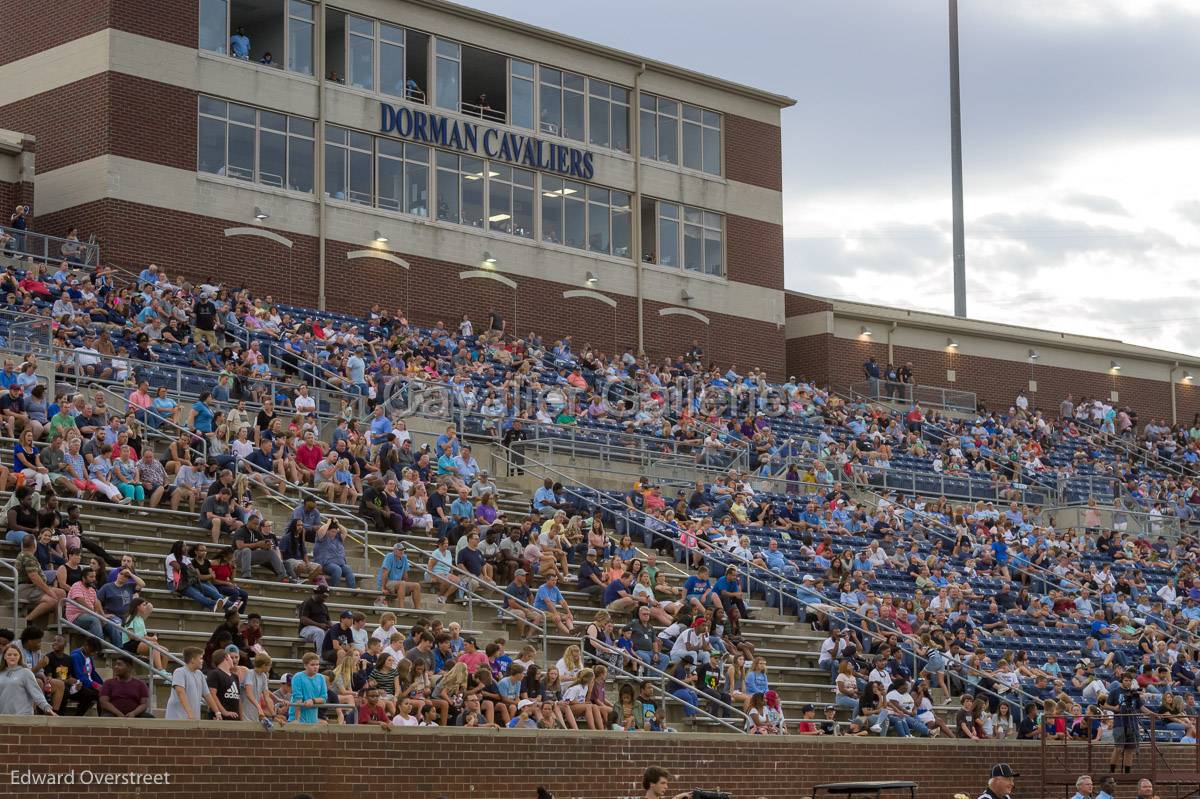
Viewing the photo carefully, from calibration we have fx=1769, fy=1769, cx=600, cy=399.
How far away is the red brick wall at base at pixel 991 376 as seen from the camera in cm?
5231

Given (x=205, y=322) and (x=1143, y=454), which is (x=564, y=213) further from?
(x=1143, y=454)

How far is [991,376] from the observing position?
56.5m

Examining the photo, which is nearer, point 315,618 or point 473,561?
point 315,618

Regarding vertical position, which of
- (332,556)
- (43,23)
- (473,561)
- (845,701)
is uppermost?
(43,23)

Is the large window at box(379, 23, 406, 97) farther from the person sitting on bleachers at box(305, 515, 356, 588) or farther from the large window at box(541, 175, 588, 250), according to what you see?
the person sitting on bleachers at box(305, 515, 356, 588)

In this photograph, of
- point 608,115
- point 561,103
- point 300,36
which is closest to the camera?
point 300,36

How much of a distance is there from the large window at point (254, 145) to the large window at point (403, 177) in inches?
78.5

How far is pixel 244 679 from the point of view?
18.1m

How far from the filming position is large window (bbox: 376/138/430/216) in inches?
1668

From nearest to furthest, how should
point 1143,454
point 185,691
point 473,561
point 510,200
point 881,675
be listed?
point 185,691
point 473,561
point 881,675
point 510,200
point 1143,454

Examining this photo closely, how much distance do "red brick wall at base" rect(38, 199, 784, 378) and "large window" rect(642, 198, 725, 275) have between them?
A: 1490 mm

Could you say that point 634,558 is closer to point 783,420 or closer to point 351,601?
point 351,601

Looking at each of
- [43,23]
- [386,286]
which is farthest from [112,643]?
[43,23]

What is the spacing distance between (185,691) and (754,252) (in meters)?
34.7
